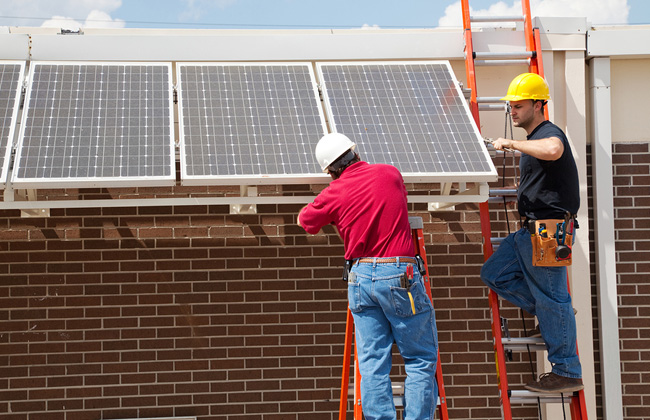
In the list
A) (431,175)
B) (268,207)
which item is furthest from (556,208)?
(268,207)

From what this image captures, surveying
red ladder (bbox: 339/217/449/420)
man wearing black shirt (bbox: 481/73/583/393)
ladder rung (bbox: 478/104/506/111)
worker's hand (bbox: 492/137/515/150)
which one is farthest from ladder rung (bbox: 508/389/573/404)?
ladder rung (bbox: 478/104/506/111)

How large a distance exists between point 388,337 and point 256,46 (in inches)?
112

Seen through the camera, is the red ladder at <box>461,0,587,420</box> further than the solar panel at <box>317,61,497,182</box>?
Yes

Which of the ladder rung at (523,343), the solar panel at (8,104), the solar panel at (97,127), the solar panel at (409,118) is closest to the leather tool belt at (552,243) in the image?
the solar panel at (409,118)

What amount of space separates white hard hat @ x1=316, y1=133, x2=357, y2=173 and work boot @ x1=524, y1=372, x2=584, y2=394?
2211 mm

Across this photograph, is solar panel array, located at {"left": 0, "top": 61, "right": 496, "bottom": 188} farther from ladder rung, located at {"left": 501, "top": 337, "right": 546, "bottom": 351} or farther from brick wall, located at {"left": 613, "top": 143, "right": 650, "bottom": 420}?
brick wall, located at {"left": 613, "top": 143, "right": 650, "bottom": 420}

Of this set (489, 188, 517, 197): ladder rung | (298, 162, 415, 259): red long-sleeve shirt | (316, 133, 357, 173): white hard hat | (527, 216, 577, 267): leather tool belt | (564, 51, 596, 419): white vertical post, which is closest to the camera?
(298, 162, 415, 259): red long-sleeve shirt

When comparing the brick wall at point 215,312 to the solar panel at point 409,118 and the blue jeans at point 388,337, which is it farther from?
the blue jeans at point 388,337

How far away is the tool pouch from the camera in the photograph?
16.4 ft

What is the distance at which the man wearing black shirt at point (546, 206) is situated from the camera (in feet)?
16.7

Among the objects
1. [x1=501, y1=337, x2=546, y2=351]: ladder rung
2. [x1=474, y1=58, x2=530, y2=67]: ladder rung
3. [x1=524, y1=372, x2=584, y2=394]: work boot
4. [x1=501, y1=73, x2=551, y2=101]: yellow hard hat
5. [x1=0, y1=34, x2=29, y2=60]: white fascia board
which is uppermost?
[x1=0, y1=34, x2=29, y2=60]: white fascia board

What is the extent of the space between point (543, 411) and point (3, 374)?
4.84m

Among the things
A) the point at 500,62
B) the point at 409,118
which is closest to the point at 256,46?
the point at 409,118

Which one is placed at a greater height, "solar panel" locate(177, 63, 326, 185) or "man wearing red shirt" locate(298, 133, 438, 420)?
"solar panel" locate(177, 63, 326, 185)
